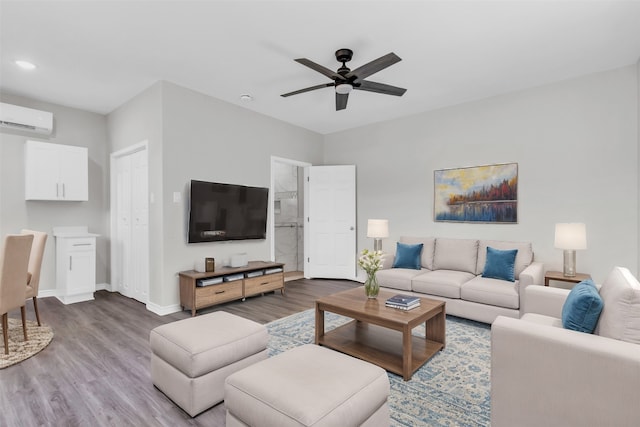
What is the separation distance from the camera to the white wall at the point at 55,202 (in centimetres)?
424

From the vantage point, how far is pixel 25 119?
13.5ft

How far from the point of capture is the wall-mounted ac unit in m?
3.98

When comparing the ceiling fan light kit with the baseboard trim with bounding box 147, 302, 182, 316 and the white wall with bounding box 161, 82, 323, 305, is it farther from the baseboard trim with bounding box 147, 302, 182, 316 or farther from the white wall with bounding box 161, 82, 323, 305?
the baseboard trim with bounding box 147, 302, 182, 316

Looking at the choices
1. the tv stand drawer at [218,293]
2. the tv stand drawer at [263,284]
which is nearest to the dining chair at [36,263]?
the tv stand drawer at [218,293]

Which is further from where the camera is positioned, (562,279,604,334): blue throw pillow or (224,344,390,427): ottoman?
(562,279,604,334): blue throw pillow

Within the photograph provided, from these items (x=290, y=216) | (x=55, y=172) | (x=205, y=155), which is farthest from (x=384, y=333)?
(x=55, y=172)

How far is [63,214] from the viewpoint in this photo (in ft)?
15.3

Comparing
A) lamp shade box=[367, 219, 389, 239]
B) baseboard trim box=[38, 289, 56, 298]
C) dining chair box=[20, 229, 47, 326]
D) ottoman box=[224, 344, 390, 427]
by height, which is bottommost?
baseboard trim box=[38, 289, 56, 298]

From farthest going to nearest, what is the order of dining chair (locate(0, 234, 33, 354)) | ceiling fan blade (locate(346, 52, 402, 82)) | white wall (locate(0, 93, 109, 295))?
white wall (locate(0, 93, 109, 295)) < dining chair (locate(0, 234, 33, 354)) < ceiling fan blade (locate(346, 52, 402, 82))

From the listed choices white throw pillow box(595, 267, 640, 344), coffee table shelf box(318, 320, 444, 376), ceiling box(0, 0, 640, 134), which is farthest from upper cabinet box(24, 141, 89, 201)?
white throw pillow box(595, 267, 640, 344)

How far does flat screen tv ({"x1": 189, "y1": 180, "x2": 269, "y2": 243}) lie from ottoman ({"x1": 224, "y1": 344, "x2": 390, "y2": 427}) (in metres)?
2.84

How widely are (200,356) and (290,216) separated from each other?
5.19 metres

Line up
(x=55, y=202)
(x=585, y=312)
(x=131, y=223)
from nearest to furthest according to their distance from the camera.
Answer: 1. (x=585, y=312)
2. (x=131, y=223)
3. (x=55, y=202)

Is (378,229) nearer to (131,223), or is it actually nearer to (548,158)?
(548,158)
